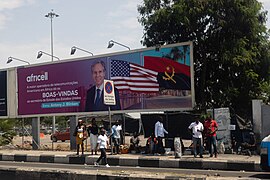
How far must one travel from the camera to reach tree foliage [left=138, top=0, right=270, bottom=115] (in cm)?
1952

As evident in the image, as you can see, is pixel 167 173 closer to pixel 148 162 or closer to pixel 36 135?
pixel 148 162

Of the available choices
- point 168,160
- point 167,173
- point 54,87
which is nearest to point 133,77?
point 54,87

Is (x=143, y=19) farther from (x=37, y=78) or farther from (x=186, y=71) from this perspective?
(x=37, y=78)

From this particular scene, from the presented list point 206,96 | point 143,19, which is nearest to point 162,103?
point 206,96

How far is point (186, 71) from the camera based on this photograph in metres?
19.1

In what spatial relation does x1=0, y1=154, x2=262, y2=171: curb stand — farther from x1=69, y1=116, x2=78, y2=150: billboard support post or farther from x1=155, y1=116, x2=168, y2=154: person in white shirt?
x1=69, y1=116, x2=78, y2=150: billboard support post

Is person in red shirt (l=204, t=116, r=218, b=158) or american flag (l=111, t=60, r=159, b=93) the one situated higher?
american flag (l=111, t=60, r=159, b=93)

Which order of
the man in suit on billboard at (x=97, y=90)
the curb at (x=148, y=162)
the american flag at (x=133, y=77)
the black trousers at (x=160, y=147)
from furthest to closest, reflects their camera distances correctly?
the man in suit on billboard at (x=97, y=90), the american flag at (x=133, y=77), the black trousers at (x=160, y=147), the curb at (x=148, y=162)

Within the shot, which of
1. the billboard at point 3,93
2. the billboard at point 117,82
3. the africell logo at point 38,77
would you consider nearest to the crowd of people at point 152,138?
the billboard at point 117,82

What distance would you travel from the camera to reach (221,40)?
802 inches

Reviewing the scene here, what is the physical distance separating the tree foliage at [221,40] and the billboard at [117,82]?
5.50 feet

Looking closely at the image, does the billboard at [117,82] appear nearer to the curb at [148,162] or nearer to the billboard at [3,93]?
the billboard at [3,93]

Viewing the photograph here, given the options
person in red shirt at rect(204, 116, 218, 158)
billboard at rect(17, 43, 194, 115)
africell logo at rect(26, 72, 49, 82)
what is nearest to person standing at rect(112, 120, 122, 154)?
billboard at rect(17, 43, 194, 115)

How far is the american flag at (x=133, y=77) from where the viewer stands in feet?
66.3
